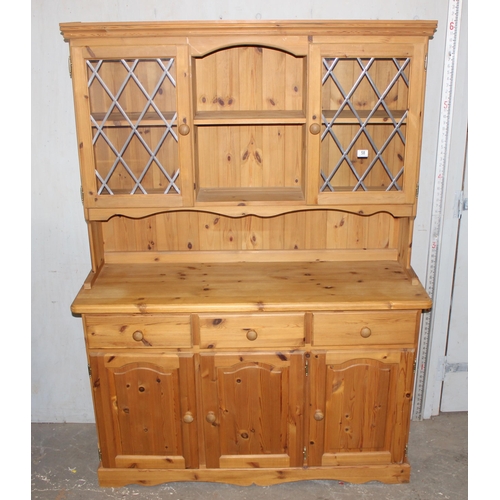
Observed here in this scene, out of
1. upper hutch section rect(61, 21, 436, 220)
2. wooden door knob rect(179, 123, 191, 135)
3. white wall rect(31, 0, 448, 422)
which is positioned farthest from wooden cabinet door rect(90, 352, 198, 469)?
wooden door knob rect(179, 123, 191, 135)

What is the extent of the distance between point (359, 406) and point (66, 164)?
1.67m

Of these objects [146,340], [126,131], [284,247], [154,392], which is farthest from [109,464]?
Result: [126,131]

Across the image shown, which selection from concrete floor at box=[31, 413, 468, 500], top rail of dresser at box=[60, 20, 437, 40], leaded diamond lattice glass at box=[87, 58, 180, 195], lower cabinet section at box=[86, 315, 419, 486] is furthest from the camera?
concrete floor at box=[31, 413, 468, 500]

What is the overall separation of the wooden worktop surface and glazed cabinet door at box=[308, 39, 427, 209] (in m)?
0.35

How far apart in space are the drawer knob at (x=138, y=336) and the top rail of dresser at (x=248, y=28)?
3.75 feet

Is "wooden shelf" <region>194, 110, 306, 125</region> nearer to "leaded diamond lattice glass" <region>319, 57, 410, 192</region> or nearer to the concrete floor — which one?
"leaded diamond lattice glass" <region>319, 57, 410, 192</region>

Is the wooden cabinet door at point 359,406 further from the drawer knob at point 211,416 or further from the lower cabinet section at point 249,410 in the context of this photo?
the drawer knob at point 211,416

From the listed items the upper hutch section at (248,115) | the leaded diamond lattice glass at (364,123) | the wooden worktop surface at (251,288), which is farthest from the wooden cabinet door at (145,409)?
the leaded diamond lattice glass at (364,123)

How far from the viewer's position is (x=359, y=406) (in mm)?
2215

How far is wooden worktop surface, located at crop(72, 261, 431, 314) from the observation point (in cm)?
207

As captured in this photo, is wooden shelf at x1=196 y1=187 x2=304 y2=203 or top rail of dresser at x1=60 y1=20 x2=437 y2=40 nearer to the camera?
top rail of dresser at x1=60 y1=20 x2=437 y2=40

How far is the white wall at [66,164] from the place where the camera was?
218 centimetres

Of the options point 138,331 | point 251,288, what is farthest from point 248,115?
point 138,331

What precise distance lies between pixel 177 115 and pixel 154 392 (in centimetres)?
114
